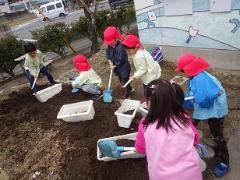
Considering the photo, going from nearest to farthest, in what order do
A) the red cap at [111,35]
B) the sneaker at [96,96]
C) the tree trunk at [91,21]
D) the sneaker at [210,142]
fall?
the sneaker at [210,142] → the red cap at [111,35] → the sneaker at [96,96] → the tree trunk at [91,21]

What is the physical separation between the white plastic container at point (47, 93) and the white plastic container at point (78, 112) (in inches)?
34.2

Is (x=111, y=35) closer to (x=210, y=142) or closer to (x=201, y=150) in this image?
(x=210, y=142)

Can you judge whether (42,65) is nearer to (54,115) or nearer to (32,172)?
(54,115)

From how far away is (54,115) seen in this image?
16.4ft

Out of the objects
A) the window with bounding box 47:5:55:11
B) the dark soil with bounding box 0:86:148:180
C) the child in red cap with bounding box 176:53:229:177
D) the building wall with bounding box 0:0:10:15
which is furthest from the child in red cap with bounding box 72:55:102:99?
the building wall with bounding box 0:0:10:15

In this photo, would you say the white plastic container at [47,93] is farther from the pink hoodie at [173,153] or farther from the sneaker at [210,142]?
the pink hoodie at [173,153]

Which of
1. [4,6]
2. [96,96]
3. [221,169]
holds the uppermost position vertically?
[96,96]

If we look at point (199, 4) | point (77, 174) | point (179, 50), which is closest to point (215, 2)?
point (199, 4)

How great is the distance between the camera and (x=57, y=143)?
168 inches

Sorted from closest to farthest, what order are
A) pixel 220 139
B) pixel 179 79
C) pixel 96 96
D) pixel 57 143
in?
1. pixel 220 139
2. pixel 57 143
3. pixel 96 96
4. pixel 179 79

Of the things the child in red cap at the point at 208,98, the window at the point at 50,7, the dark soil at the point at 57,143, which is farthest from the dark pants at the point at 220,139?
the window at the point at 50,7

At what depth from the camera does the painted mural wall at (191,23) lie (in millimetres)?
5668

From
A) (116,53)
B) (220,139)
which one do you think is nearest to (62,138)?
(116,53)

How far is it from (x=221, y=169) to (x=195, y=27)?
12.1ft
